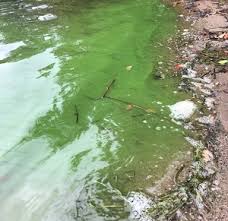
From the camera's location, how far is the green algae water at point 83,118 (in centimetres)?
368

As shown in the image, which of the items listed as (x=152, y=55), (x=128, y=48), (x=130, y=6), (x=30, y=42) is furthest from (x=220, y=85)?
(x=130, y=6)

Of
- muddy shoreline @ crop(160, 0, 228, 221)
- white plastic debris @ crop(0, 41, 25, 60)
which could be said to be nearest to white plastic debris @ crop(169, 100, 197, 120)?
muddy shoreline @ crop(160, 0, 228, 221)

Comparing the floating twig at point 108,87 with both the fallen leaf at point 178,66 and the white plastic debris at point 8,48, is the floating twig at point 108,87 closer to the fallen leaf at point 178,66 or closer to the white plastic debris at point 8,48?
the fallen leaf at point 178,66

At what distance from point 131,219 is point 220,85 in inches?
98.7

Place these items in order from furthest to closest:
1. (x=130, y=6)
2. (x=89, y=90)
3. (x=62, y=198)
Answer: (x=130, y=6) < (x=89, y=90) < (x=62, y=198)

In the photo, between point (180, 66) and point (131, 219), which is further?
point (180, 66)

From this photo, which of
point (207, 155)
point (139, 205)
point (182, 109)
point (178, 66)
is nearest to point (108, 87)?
point (182, 109)

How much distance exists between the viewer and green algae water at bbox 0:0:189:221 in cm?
368

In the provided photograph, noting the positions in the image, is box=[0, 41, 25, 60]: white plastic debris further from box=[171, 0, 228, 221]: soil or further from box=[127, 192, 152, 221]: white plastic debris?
box=[127, 192, 152, 221]: white plastic debris

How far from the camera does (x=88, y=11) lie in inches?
328

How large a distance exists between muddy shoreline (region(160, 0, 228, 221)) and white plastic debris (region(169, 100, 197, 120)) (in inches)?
3.8

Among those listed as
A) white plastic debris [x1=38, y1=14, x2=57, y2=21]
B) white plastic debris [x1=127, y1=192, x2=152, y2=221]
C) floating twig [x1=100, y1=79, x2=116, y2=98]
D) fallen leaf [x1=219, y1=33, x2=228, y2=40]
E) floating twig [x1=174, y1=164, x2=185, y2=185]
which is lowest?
fallen leaf [x1=219, y1=33, x2=228, y2=40]

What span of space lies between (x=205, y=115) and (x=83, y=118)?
1.25 m

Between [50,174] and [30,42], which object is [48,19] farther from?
[50,174]
